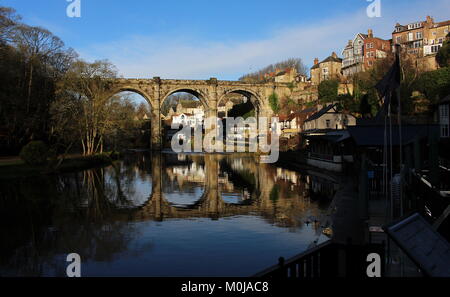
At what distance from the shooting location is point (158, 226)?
16.5 meters

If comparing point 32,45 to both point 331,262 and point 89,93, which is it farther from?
point 331,262

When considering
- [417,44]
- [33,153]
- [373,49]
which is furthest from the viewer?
[373,49]

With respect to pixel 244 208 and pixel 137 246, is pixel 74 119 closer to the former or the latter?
pixel 244 208

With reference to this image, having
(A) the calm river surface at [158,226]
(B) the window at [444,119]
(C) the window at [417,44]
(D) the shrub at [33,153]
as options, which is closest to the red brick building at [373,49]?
(C) the window at [417,44]

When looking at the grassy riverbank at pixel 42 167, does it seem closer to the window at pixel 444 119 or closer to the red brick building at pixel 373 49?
the window at pixel 444 119

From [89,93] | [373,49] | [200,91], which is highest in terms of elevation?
[373,49]

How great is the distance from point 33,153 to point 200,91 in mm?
58110

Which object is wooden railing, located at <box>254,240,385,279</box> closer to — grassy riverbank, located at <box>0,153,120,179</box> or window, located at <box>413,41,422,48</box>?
grassy riverbank, located at <box>0,153,120,179</box>

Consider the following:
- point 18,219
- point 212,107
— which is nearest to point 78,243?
point 18,219

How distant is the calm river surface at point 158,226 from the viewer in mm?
11625

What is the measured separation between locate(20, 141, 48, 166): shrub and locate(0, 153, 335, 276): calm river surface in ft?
18.8

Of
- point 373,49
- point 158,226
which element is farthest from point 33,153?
point 373,49

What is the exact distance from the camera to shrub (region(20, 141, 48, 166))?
35875 millimetres

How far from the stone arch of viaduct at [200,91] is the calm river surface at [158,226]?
2182 inches
